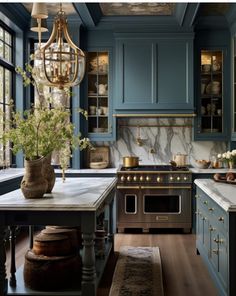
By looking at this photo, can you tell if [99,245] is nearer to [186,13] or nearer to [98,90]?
[98,90]

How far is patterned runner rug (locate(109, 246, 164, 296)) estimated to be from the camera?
149 inches

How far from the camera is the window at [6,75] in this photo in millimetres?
5984

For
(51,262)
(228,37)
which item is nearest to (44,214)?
(51,262)

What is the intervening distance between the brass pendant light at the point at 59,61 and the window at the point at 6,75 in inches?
110

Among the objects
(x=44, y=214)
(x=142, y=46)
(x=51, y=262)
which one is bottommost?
(x=51, y=262)

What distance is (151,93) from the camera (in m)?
6.41

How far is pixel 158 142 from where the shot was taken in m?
6.88

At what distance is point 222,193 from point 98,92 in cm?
347

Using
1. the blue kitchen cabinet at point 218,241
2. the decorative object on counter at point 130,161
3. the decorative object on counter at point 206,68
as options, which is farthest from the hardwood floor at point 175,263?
the decorative object on counter at point 206,68

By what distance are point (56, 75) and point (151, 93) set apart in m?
3.32

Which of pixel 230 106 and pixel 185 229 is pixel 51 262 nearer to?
pixel 185 229

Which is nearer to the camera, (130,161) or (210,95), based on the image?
(130,161)

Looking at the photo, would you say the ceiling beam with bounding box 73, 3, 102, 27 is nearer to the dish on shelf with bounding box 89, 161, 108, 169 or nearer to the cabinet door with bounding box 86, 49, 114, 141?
the cabinet door with bounding box 86, 49, 114, 141

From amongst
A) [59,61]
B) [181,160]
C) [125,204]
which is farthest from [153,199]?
[59,61]
